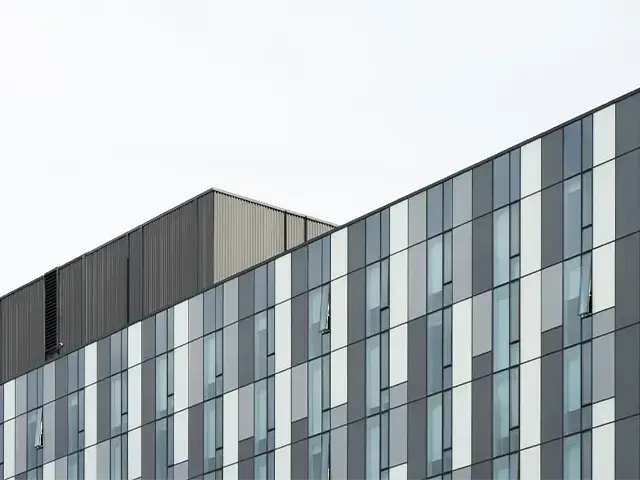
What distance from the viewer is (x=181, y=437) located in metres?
78.4

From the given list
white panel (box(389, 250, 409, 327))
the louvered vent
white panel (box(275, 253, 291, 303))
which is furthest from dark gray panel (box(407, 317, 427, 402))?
the louvered vent

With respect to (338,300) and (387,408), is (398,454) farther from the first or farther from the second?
(338,300)

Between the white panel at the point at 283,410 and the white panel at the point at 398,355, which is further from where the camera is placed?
the white panel at the point at 283,410

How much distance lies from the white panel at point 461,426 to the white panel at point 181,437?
49.4 ft

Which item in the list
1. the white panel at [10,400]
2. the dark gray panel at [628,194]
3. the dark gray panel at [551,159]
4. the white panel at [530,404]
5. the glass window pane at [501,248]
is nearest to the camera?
the dark gray panel at [628,194]

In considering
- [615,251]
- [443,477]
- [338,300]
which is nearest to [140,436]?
[338,300]

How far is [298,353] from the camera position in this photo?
2894 inches

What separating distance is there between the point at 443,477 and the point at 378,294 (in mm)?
7184

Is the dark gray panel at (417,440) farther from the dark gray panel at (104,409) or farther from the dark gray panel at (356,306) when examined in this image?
the dark gray panel at (104,409)

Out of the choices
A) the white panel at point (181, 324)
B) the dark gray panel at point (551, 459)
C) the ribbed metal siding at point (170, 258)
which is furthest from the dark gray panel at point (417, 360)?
the ribbed metal siding at point (170, 258)

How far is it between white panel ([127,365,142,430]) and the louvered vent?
7537 millimetres

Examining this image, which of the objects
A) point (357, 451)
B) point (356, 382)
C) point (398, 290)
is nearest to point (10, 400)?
point (356, 382)

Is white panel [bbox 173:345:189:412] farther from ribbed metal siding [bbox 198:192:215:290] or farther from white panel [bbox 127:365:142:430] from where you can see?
ribbed metal siding [bbox 198:192:215:290]

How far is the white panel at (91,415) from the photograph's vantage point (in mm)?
83625
